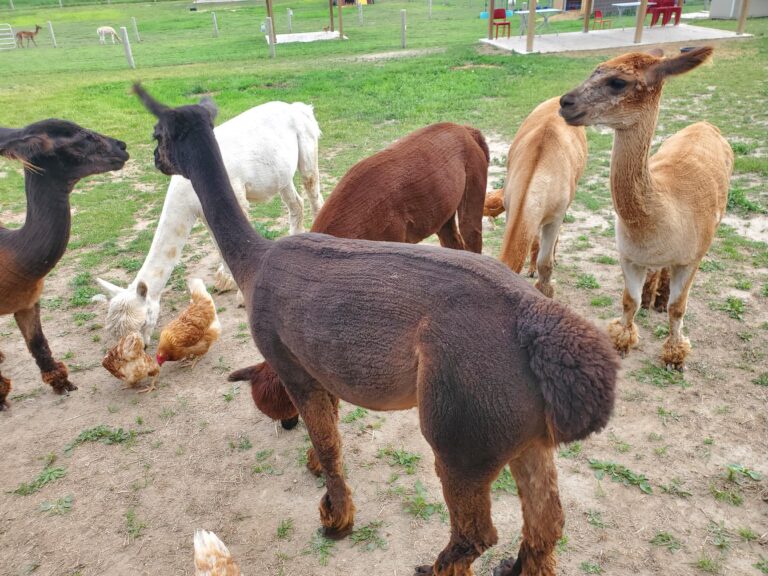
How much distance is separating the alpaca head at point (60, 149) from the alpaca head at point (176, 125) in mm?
1111

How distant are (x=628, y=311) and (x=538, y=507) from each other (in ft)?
7.83

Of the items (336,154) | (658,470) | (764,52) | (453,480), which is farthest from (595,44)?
(453,480)

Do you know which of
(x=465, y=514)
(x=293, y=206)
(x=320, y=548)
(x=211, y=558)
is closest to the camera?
(x=465, y=514)

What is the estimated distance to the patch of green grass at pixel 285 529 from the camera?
9.46ft

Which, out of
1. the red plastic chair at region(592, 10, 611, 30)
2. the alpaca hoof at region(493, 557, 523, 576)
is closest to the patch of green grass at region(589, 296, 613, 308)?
the alpaca hoof at region(493, 557, 523, 576)

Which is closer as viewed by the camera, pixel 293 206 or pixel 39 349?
pixel 39 349

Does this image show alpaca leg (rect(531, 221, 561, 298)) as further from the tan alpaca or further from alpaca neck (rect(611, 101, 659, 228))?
alpaca neck (rect(611, 101, 659, 228))

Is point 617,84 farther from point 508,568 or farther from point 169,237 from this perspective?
point 169,237

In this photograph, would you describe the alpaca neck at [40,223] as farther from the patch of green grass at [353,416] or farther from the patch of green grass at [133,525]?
the patch of green grass at [353,416]

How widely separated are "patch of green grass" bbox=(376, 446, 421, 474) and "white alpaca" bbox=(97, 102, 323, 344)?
2.37 metres

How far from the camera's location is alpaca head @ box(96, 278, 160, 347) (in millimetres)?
4258

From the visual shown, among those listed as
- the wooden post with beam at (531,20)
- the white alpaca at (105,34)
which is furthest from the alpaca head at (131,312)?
the white alpaca at (105,34)

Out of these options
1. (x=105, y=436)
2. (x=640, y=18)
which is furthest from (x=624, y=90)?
(x=640, y=18)

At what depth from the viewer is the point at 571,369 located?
1.62 m
